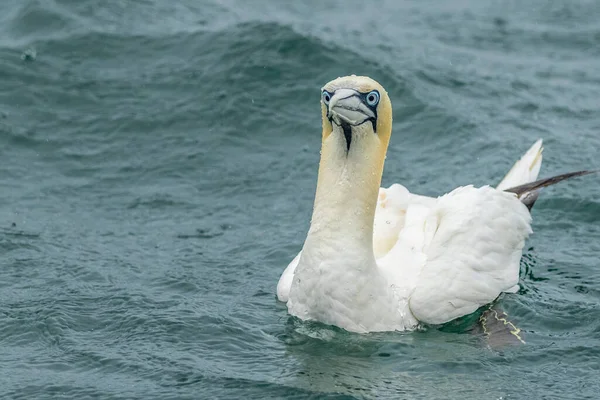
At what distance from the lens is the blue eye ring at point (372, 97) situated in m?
9.85

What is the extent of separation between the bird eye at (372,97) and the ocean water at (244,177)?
1.97 meters

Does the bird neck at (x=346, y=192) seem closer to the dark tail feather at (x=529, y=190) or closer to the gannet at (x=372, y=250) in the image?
the gannet at (x=372, y=250)

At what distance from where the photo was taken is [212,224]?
13523mm

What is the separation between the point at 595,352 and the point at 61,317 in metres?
4.62

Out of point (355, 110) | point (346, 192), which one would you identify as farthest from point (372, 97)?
point (346, 192)

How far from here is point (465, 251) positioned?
1087cm

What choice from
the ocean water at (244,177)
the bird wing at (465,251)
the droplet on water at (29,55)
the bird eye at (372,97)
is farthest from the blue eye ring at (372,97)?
the droplet on water at (29,55)

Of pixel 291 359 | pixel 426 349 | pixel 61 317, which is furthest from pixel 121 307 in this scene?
pixel 426 349

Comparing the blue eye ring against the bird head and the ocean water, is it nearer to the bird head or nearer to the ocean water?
the bird head

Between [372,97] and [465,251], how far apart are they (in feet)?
6.14

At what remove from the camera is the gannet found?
9.98 metres

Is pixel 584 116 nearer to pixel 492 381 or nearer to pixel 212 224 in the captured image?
pixel 212 224

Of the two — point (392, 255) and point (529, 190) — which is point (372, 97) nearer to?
point (392, 255)

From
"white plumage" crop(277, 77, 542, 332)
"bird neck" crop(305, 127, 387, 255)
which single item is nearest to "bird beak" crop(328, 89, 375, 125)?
"white plumage" crop(277, 77, 542, 332)
